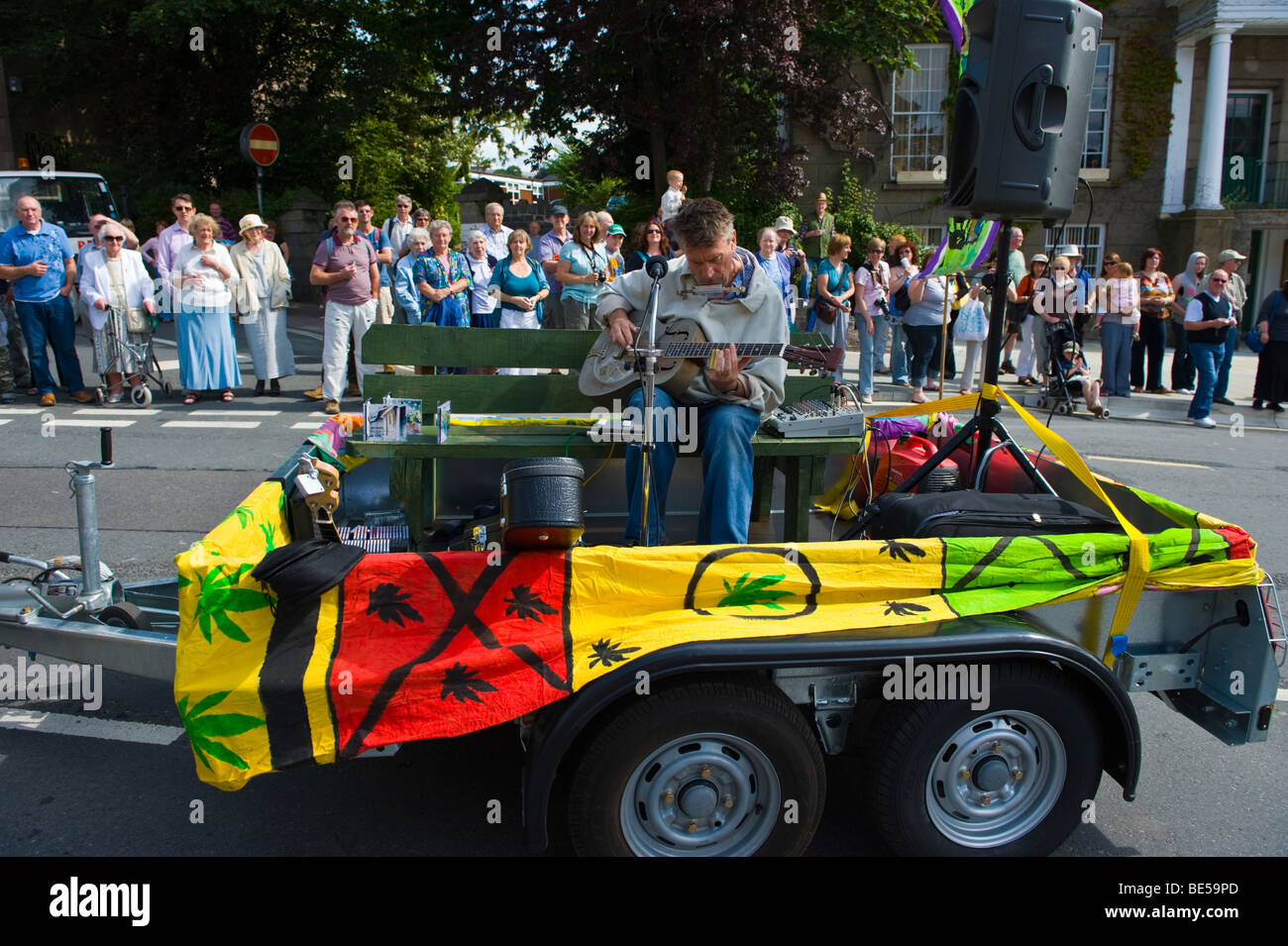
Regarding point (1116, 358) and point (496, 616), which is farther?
point (1116, 358)

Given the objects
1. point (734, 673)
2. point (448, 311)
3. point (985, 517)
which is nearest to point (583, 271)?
point (448, 311)

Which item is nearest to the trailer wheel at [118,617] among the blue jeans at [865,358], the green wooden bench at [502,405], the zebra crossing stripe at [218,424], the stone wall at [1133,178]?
the green wooden bench at [502,405]

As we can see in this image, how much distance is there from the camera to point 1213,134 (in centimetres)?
2152

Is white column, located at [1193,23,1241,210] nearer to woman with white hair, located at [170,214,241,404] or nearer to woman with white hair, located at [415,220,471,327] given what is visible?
woman with white hair, located at [415,220,471,327]

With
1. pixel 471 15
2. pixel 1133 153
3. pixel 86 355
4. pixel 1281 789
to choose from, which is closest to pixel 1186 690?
pixel 1281 789

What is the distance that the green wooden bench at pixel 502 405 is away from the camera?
4.67m

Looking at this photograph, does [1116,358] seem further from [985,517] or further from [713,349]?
[985,517]

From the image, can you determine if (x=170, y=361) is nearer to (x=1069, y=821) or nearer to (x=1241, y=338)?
(x=1069, y=821)

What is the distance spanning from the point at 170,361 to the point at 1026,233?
1681 cm

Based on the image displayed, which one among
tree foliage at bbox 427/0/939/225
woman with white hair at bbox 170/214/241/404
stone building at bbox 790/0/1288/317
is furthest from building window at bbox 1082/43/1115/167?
woman with white hair at bbox 170/214/241/404

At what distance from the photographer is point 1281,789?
13.0 feet

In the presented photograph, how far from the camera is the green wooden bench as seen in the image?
15.3 feet

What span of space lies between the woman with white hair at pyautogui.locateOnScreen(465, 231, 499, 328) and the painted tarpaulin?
8.32 metres

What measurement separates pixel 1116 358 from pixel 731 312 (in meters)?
10.7
